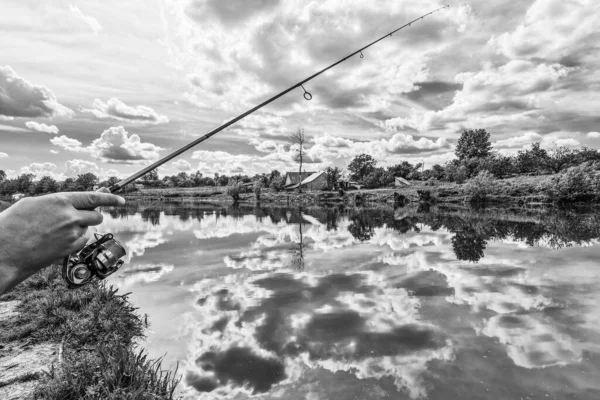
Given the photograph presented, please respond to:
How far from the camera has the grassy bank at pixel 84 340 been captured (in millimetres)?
4978

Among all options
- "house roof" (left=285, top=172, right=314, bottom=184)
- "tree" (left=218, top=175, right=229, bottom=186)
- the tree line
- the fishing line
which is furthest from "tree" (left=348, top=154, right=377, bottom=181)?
the fishing line

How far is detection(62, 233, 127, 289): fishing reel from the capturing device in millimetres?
2764

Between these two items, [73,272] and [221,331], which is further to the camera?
[221,331]

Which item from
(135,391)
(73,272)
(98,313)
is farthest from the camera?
(98,313)

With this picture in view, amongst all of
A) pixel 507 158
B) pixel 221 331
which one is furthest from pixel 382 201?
pixel 221 331

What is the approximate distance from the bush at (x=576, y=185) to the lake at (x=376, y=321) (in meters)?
51.4

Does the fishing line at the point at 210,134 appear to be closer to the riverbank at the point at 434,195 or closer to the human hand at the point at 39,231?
the human hand at the point at 39,231

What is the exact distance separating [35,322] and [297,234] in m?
18.6

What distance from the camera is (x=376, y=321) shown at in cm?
878

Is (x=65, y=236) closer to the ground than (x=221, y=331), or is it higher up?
higher up

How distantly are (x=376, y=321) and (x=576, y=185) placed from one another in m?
68.3

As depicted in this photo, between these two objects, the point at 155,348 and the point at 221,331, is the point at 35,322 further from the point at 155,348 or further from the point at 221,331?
the point at 221,331

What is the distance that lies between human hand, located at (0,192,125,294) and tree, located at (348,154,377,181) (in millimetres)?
125693

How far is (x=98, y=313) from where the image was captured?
8.12 m
